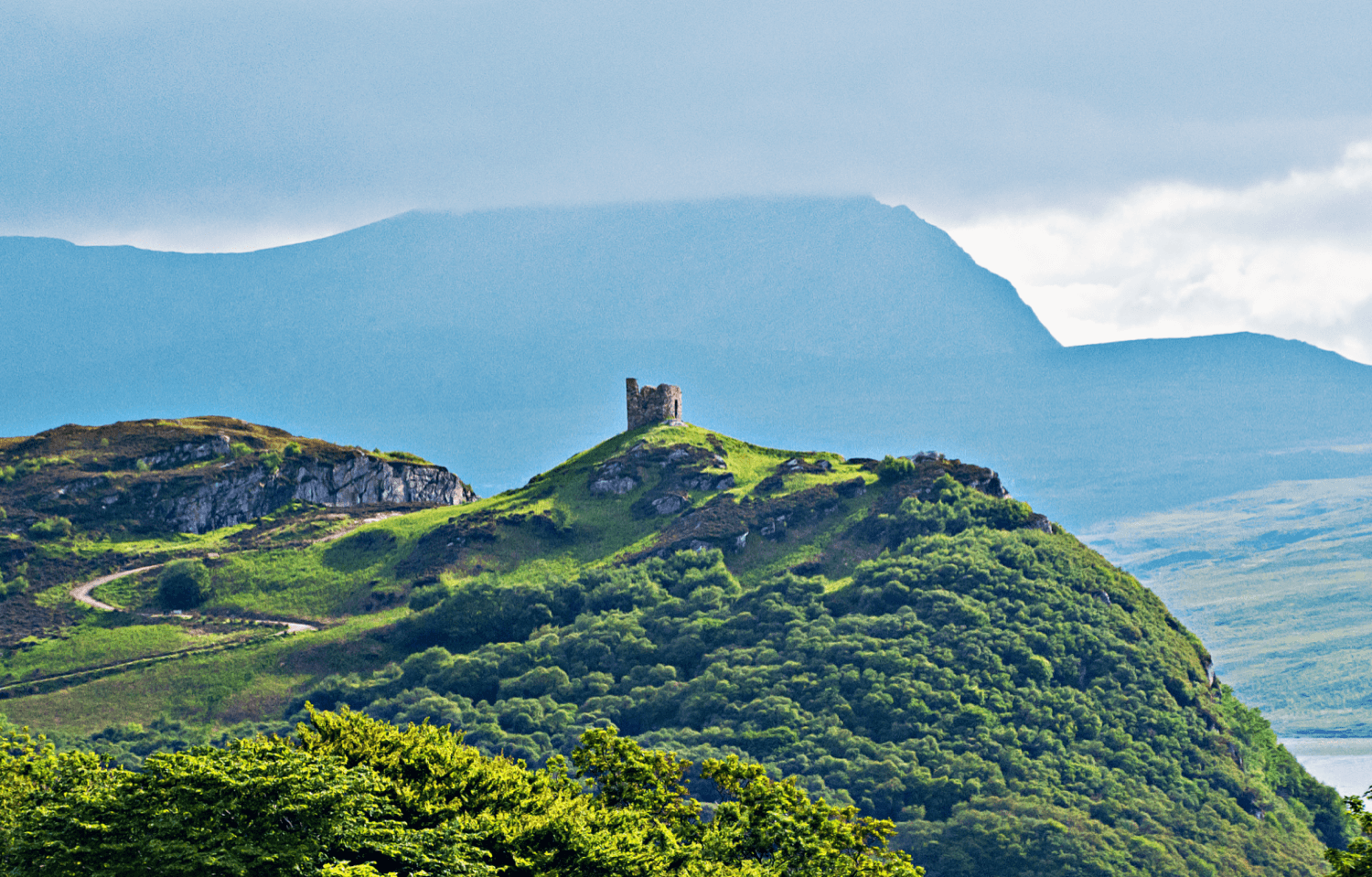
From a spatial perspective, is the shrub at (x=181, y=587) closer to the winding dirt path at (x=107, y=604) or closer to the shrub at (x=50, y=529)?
the winding dirt path at (x=107, y=604)

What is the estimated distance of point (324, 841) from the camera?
4831 cm

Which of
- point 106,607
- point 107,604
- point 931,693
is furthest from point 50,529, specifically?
point 931,693

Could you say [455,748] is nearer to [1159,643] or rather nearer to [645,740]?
[645,740]

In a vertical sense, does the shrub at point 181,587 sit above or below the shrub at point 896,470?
below

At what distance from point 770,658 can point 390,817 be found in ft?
362

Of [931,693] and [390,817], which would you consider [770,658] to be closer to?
[931,693]

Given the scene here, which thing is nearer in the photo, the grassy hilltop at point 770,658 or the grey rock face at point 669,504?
the grassy hilltop at point 770,658

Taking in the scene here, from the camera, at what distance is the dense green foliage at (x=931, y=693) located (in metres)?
139

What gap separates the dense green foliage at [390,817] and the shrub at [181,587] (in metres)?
115

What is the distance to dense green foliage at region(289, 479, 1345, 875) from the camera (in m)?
139

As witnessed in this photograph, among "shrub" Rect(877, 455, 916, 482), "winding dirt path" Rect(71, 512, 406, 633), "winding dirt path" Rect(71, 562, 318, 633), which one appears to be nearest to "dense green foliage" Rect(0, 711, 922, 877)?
"winding dirt path" Rect(71, 562, 318, 633)

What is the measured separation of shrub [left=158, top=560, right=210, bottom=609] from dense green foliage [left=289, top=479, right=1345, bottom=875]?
86.6ft

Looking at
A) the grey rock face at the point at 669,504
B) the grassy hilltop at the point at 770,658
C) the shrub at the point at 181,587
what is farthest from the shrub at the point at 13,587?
the grey rock face at the point at 669,504

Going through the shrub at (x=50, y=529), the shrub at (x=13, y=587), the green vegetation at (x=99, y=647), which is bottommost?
the green vegetation at (x=99, y=647)
